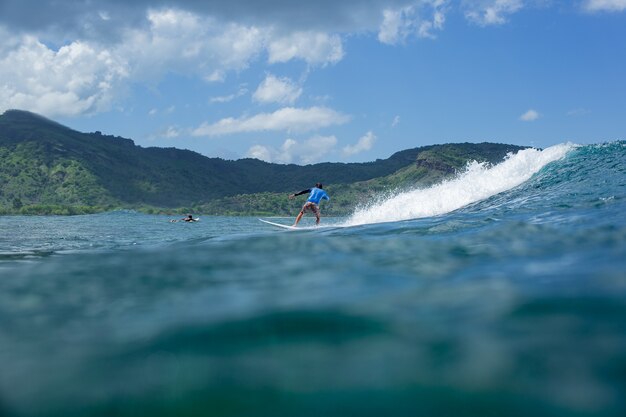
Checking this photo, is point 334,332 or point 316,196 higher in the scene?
point 316,196

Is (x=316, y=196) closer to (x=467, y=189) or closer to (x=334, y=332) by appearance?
(x=467, y=189)

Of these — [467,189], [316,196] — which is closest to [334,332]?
[467,189]

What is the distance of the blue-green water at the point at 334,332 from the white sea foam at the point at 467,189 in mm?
11388

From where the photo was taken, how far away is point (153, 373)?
12.6 feet

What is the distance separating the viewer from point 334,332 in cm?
434

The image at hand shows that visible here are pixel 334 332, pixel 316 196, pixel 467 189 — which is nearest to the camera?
pixel 334 332

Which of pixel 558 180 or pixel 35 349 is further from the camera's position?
pixel 558 180

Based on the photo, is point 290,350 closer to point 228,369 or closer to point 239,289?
point 228,369

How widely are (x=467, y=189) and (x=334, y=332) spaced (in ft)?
58.8

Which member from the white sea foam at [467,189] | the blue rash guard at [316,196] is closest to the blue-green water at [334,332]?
the white sea foam at [467,189]

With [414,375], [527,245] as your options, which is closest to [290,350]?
[414,375]

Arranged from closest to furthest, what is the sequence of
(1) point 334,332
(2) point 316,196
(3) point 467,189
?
(1) point 334,332 → (3) point 467,189 → (2) point 316,196

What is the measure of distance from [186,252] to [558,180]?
1357cm

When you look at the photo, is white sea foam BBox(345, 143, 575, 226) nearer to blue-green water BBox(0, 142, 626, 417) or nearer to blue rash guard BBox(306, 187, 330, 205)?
blue rash guard BBox(306, 187, 330, 205)
